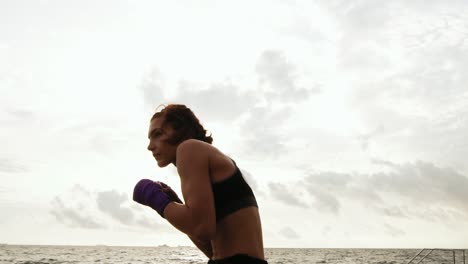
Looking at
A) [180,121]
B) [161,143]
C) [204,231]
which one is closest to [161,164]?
[161,143]

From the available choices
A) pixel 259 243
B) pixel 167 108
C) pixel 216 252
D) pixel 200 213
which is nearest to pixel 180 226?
pixel 200 213

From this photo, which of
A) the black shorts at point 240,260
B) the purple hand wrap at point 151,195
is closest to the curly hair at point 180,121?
the purple hand wrap at point 151,195

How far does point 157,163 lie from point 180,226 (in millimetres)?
458

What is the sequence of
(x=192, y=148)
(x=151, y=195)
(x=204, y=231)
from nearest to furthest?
(x=204, y=231) < (x=192, y=148) < (x=151, y=195)

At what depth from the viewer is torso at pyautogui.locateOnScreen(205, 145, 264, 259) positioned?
2.29 metres

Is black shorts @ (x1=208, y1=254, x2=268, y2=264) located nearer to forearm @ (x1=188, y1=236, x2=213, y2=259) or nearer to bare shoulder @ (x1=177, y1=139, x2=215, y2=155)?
forearm @ (x1=188, y1=236, x2=213, y2=259)

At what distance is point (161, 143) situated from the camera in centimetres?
246

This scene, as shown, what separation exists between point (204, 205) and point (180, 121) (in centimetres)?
53

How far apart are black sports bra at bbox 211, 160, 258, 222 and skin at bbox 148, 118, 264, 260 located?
22mm

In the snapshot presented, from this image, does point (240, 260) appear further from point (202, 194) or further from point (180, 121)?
point (180, 121)

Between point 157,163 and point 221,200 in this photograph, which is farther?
point 157,163

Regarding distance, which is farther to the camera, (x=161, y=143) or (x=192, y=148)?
(x=161, y=143)

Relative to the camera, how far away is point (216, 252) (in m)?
2.37

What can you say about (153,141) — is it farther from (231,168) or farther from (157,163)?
(231,168)
